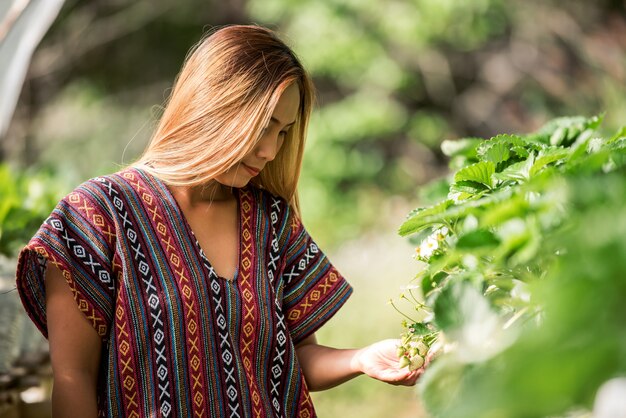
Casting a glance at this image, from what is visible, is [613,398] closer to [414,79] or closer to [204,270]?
[204,270]

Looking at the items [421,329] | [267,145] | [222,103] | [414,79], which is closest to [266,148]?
[267,145]

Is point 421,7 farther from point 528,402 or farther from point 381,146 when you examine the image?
point 528,402

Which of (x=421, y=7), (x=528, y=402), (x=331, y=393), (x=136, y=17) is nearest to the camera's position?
(x=528, y=402)

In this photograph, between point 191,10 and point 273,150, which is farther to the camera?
point 191,10

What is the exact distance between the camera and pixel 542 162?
112 centimetres

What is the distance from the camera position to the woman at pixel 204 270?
4.60ft

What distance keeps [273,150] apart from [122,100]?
7318 mm

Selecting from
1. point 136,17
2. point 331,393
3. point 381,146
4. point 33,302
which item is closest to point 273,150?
point 33,302

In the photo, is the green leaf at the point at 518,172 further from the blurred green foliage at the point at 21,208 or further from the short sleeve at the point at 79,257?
the blurred green foliage at the point at 21,208

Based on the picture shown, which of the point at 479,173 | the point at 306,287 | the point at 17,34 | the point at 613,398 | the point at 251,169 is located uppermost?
the point at 17,34

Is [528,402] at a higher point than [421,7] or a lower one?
lower

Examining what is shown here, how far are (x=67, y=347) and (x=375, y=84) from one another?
6.34m

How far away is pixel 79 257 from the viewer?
1385 mm

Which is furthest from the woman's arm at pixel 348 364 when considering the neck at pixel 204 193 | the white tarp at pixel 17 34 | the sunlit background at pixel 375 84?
the sunlit background at pixel 375 84
